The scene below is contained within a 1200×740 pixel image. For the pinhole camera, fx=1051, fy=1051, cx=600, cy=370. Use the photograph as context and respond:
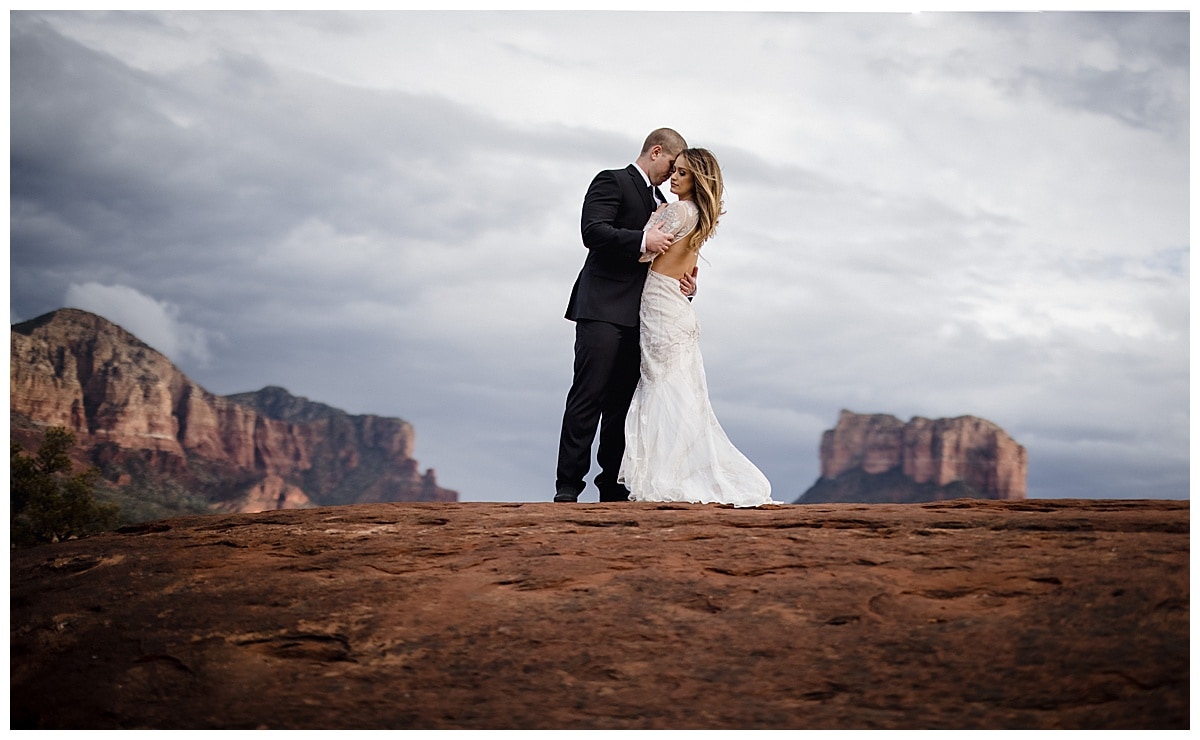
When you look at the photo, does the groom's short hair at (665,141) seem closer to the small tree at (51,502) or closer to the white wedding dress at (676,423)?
the white wedding dress at (676,423)

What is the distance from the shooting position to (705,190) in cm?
857

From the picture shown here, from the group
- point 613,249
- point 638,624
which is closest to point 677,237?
point 613,249

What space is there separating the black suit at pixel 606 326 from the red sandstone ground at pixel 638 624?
1.61 metres

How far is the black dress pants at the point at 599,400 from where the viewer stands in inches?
335

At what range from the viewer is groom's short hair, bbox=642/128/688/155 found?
8922 mm

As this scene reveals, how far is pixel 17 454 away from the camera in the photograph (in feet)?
113

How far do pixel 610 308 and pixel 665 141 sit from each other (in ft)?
5.04

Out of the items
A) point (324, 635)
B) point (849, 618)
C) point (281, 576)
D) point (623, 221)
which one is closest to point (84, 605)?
point (281, 576)

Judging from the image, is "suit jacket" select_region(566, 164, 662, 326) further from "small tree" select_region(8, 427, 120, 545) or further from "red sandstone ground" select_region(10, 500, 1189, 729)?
"small tree" select_region(8, 427, 120, 545)

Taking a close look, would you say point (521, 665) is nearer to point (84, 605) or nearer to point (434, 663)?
point (434, 663)

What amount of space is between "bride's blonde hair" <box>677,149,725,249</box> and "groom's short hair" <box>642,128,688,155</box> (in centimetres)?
20

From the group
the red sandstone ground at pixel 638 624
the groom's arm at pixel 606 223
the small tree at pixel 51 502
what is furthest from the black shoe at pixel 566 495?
the small tree at pixel 51 502

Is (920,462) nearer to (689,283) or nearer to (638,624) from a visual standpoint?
(689,283)

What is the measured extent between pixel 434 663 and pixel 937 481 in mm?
106687
